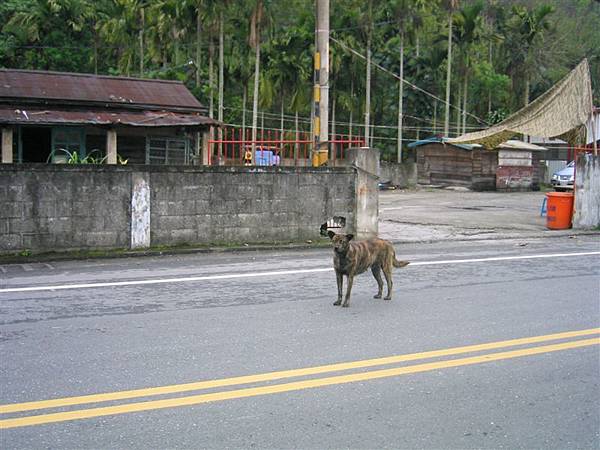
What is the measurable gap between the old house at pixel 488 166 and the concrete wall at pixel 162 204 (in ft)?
72.2

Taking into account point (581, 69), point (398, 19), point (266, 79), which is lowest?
point (581, 69)

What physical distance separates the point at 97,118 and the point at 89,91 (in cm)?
233

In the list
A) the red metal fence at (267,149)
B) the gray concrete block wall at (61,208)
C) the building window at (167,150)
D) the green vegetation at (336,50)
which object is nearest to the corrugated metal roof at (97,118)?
the red metal fence at (267,149)

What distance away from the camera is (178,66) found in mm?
42469

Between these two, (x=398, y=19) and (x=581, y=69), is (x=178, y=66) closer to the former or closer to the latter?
(x=398, y=19)

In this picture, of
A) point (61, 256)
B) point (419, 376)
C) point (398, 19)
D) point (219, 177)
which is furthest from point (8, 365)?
point (398, 19)

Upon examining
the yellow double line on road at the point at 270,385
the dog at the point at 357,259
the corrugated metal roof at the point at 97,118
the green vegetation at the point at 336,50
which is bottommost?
the yellow double line on road at the point at 270,385

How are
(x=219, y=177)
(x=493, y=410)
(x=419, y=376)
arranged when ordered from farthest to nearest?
(x=219, y=177)
(x=419, y=376)
(x=493, y=410)

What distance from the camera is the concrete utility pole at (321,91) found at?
1593 cm

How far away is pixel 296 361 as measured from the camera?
6.12 metres

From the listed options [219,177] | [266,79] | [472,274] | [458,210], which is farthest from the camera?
[266,79]

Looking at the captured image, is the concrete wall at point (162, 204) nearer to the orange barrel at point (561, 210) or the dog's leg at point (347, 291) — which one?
the dog's leg at point (347, 291)

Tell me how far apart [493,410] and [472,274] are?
5.99m

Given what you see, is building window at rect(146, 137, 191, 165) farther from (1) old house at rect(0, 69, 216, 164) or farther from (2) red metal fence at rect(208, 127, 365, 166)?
(2) red metal fence at rect(208, 127, 365, 166)
